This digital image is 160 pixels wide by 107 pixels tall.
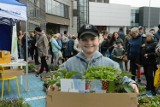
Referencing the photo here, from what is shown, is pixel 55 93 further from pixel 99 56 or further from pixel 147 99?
pixel 147 99

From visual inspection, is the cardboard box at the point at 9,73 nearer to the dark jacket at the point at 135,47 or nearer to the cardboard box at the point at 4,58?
the cardboard box at the point at 4,58

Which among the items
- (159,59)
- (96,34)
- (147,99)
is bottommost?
(147,99)

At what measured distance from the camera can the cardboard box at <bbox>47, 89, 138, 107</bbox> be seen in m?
2.01

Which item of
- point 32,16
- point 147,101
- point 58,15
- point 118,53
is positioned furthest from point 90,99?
point 58,15

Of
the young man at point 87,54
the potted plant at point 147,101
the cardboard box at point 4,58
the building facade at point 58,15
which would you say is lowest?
the potted plant at point 147,101

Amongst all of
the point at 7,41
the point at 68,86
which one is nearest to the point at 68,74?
the point at 68,86

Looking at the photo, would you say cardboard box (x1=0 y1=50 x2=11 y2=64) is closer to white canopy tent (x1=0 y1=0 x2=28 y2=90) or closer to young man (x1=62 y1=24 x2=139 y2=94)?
white canopy tent (x1=0 y1=0 x2=28 y2=90)

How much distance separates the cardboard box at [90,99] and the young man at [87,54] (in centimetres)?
59

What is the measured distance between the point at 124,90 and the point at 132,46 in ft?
24.0

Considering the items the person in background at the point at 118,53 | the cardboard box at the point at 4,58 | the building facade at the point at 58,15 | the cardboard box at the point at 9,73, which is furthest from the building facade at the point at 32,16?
the cardboard box at the point at 9,73

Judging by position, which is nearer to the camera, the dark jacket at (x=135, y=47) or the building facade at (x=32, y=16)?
the dark jacket at (x=135, y=47)

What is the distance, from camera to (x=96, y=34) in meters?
2.68

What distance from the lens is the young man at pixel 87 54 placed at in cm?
267

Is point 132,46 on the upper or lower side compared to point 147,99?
upper
